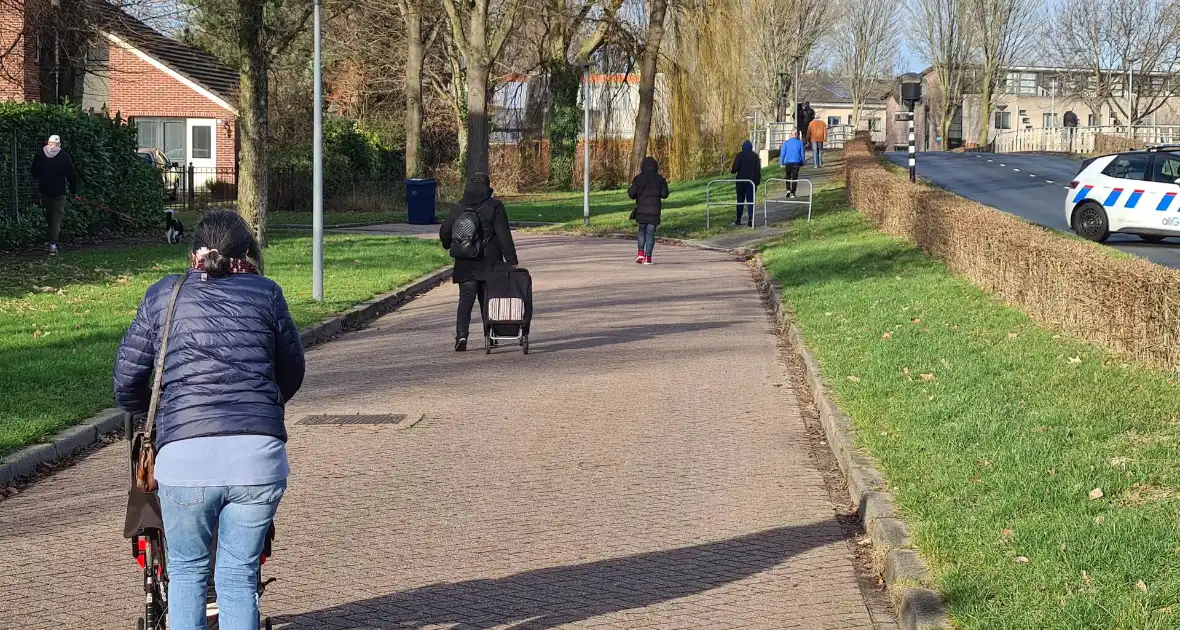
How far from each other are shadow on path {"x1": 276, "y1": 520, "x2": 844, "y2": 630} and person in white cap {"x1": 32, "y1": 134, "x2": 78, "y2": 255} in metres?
17.1

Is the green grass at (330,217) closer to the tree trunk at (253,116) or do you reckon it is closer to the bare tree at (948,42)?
the tree trunk at (253,116)

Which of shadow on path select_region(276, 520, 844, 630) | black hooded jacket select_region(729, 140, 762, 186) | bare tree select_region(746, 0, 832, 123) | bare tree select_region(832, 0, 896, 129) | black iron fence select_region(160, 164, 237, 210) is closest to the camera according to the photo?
shadow on path select_region(276, 520, 844, 630)

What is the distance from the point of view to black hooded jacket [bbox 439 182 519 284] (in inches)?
Answer: 475

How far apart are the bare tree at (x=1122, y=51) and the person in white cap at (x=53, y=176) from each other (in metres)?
59.5

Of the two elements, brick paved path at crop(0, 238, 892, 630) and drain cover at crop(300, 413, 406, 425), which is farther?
drain cover at crop(300, 413, 406, 425)

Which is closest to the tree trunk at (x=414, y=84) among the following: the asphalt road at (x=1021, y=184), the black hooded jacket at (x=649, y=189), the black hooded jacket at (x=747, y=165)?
the black hooded jacket at (x=747, y=165)

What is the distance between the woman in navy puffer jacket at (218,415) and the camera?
3.83 m

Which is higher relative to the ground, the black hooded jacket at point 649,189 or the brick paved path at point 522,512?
the black hooded jacket at point 649,189

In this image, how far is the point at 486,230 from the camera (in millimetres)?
12078

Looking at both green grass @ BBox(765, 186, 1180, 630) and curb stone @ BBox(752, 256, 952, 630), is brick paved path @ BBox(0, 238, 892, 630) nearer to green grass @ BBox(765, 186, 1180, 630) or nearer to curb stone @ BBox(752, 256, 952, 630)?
curb stone @ BBox(752, 256, 952, 630)

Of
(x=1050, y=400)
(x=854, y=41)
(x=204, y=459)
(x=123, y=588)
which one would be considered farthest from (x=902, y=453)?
(x=854, y=41)

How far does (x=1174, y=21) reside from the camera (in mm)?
68188

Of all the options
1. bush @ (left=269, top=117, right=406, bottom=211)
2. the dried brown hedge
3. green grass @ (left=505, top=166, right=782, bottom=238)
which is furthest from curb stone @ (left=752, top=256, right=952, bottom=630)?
bush @ (left=269, top=117, right=406, bottom=211)

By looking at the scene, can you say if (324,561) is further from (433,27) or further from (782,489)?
(433,27)
